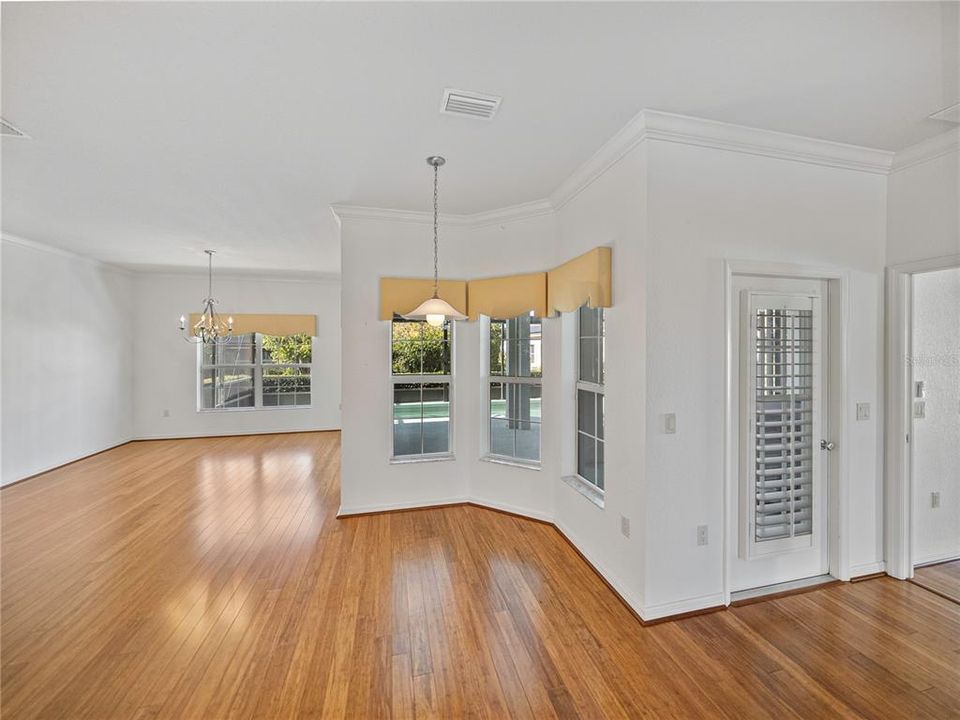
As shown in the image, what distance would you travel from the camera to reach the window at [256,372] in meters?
7.65

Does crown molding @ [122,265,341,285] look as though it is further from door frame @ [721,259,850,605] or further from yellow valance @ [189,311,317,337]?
door frame @ [721,259,850,605]

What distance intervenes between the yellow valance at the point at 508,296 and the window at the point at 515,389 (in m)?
0.22

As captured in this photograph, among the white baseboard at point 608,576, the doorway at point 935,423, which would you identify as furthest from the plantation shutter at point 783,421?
the white baseboard at point 608,576

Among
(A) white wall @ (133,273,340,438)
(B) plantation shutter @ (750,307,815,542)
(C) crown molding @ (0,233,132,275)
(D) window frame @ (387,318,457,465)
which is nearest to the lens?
(B) plantation shutter @ (750,307,815,542)

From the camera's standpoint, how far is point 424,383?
411 cm

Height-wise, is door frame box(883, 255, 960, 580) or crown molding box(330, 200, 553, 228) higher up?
crown molding box(330, 200, 553, 228)

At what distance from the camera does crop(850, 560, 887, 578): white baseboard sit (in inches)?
109

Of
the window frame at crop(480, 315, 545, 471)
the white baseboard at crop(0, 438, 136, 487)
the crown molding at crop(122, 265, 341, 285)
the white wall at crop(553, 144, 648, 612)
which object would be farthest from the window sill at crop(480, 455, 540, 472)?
the white baseboard at crop(0, 438, 136, 487)

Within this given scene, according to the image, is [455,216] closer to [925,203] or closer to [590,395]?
[590,395]

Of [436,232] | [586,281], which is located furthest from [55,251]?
[586,281]

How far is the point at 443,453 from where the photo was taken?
13.7 ft

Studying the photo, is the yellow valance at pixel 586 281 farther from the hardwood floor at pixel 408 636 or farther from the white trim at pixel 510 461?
the hardwood floor at pixel 408 636

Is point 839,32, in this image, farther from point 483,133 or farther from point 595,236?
point 483,133

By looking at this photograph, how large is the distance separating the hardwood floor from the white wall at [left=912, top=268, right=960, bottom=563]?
0.63 meters
